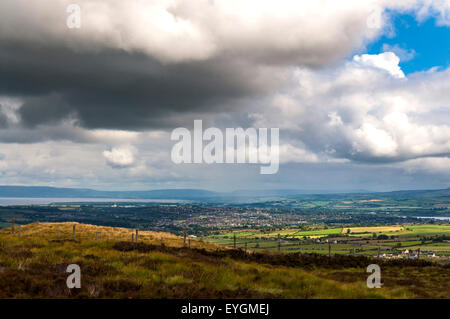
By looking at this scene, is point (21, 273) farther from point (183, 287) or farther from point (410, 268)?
point (410, 268)

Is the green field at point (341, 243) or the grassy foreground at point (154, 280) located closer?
the grassy foreground at point (154, 280)

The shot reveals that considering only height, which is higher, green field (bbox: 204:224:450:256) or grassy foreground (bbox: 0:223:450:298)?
grassy foreground (bbox: 0:223:450:298)

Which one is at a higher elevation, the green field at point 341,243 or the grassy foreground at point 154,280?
the grassy foreground at point 154,280

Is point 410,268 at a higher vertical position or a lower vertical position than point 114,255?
lower

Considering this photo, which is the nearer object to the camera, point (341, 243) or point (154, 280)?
point (154, 280)

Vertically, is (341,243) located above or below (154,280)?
below

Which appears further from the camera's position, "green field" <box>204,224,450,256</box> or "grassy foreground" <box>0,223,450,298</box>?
"green field" <box>204,224,450,256</box>
